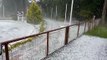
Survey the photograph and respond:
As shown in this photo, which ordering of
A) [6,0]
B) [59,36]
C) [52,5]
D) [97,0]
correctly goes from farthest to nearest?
[6,0]
[52,5]
[97,0]
[59,36]

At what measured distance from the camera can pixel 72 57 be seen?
16.0ft

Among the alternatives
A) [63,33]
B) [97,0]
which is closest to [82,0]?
[97,0]

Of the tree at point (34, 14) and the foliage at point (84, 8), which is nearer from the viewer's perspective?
the tree at point (34, 14)

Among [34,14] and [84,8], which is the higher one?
[84,8]

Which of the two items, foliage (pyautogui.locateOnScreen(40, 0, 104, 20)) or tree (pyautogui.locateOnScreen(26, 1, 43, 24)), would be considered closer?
tree (pyautogui.locateOnScreen(26, 1, 43, 24))

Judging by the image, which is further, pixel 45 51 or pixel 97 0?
pixel 97 0

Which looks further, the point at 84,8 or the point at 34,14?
the point at 84,8

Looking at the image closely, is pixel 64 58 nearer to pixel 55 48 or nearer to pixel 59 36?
pixel 55 48

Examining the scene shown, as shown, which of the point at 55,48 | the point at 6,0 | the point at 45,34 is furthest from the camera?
the point at 6,0

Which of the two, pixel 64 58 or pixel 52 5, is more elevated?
pixel 52 5

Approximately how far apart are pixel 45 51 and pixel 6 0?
3854cm

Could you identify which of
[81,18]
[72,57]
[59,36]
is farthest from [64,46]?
[81,18]

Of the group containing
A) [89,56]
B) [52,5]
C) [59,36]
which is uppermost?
[52,5]

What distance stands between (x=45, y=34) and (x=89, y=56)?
1.77 m
